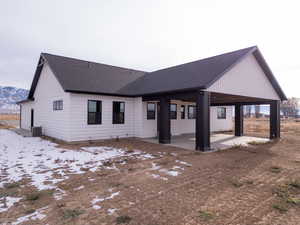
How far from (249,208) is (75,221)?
117 inches

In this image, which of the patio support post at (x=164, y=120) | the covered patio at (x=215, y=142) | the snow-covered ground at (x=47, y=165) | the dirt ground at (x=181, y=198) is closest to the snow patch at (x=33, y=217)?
the dirt ground at (x=181, y=198)

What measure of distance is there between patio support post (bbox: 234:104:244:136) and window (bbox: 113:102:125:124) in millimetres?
9298

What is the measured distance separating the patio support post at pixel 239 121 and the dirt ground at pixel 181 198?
8568 mm

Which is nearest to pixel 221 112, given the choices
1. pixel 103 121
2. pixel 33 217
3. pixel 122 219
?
pixel 103 121

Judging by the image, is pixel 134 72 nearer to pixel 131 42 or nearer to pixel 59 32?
pixel 131 42

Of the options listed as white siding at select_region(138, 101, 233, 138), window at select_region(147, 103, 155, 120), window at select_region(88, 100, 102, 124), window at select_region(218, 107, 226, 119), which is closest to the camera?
window at select_region(88, 100, 102, 124)

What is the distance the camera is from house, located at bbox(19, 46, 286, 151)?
8870mm

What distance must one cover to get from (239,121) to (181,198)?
12.7 meters

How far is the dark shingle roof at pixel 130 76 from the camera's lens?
908 centimetres

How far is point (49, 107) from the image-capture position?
12.2 metres

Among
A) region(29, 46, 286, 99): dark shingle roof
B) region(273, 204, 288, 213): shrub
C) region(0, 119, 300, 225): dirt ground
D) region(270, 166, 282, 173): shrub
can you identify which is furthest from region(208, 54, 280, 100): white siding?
region(273, 204, 288, 213): shrub

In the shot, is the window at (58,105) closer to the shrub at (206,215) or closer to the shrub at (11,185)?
the shrub at (11,185)

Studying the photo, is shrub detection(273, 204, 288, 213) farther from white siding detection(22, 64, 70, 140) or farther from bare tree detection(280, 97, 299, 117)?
bare tree detection(280, 97, 299, 117)

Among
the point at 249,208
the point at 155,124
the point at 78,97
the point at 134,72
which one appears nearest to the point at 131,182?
the point at 249,208
